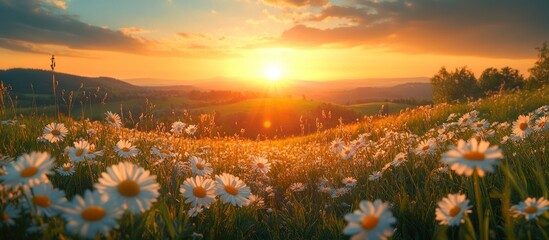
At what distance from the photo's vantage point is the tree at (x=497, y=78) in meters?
87.2

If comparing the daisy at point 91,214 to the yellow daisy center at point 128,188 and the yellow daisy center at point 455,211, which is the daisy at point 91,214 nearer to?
the yellow daisy center at point 128,188

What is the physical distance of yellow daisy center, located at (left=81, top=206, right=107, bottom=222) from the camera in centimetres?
161

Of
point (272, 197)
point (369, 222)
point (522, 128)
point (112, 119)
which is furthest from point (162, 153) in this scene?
point (522, 128)

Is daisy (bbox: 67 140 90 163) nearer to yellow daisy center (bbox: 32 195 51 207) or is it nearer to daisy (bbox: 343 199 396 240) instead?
yellow daisy center (bbox: 32 195 51 207)

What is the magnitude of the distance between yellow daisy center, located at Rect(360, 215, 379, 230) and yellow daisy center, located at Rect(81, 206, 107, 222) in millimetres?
1143

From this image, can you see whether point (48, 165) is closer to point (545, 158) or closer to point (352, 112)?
point (545, 158)

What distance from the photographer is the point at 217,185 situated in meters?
2.97

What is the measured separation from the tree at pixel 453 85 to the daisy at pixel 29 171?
316 feet

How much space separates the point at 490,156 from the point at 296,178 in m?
4.81

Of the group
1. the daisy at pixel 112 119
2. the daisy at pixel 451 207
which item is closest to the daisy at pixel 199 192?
the daisy at pixel 451 207

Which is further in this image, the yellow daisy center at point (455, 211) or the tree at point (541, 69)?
the tree at point (541, 69)

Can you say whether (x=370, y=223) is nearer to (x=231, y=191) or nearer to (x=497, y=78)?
(x=231, y=191)

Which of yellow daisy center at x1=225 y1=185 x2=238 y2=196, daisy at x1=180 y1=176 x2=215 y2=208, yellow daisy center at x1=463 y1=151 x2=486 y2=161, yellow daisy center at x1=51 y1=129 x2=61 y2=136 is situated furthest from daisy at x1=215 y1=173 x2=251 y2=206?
yellow daisy center at x1=51 y1=129 x2=61 y2=136

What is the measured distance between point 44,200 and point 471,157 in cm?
213
